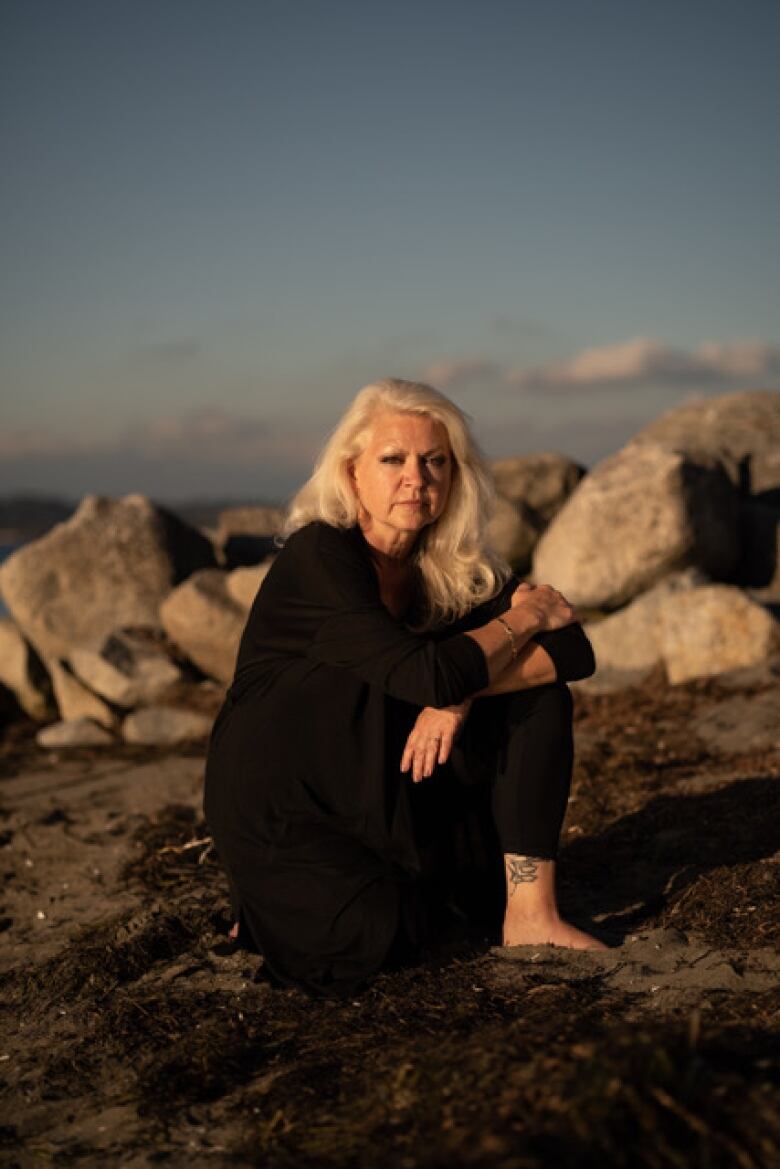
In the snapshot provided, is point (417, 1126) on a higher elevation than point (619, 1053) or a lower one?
lower

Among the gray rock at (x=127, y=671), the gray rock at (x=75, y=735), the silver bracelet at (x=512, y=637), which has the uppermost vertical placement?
the silver bracelet at (x=512, y=637)

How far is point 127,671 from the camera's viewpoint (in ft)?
31.7

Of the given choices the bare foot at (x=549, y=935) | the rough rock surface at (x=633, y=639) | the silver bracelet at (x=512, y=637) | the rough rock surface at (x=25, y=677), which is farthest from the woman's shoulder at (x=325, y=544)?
the rough rock surface at (x=25, y=677)

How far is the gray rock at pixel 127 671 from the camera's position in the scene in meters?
9.54

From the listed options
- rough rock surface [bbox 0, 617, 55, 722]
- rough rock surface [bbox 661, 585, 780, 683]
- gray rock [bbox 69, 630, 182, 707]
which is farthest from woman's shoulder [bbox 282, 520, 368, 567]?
rough rock surface [bbox 0, 617, 55, 722]

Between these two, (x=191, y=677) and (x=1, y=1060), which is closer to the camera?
(x=1, y=1060)

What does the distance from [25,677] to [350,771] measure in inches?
324

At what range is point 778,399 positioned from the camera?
11.4 meters

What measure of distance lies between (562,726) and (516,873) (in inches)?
19.8

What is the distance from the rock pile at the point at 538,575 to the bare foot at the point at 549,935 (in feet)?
14.8

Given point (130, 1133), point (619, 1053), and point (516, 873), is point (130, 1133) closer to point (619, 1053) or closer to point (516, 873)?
point (619, 1053)

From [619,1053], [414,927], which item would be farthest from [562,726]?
[619,1053]

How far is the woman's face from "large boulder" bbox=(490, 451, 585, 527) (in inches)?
265

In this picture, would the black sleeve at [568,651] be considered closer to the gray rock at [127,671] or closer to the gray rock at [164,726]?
the gray rock at [164,726]
